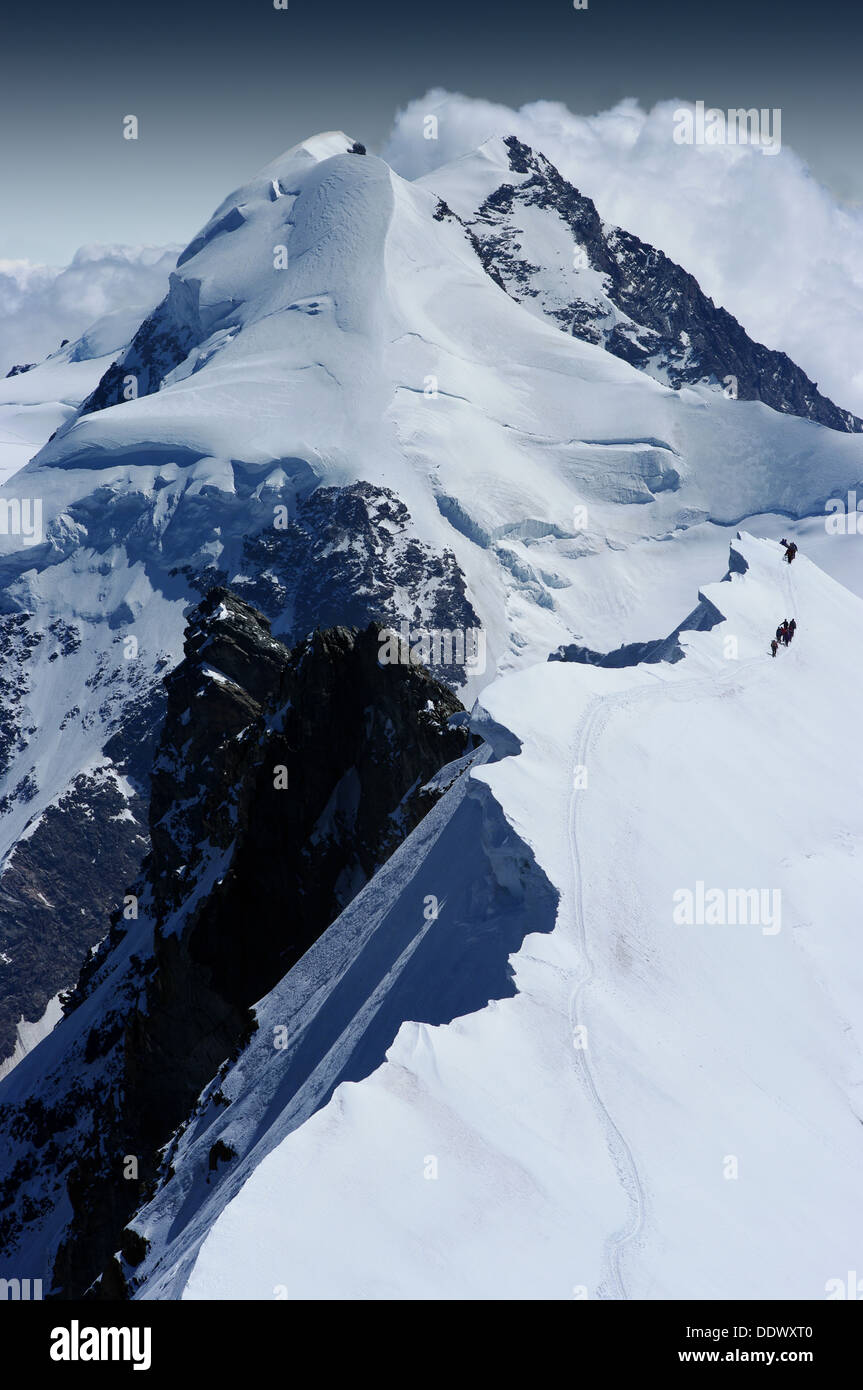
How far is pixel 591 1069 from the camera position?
28.0 metres

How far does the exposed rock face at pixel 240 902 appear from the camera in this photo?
64.9 m

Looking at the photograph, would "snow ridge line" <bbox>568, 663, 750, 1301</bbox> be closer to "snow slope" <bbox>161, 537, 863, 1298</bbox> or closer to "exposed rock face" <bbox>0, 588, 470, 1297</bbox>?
"snow slope" <bbox>161, 537, 863, 1298</bbox>

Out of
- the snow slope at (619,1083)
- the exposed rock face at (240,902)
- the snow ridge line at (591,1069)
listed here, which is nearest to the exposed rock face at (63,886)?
the exposed rock face at (240,902)

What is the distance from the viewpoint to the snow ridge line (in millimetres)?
23688

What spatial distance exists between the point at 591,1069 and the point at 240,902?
4232cm

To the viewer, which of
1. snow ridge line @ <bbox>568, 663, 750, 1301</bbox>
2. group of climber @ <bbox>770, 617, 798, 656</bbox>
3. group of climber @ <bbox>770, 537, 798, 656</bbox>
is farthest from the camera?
group of climber @ <bbox>770, 617, 798, 656</bbox>

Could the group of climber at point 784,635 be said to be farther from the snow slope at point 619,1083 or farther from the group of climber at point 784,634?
the snow slope at point 619,1083

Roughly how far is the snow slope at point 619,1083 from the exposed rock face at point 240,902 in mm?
18942

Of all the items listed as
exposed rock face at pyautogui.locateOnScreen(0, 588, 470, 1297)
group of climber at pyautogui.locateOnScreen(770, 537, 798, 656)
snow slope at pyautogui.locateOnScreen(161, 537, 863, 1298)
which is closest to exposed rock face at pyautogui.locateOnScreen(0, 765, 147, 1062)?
exposed rock face at pyautogui.locateOnScreen(0, 588, 470, 1297)

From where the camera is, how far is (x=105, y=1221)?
61812 mm

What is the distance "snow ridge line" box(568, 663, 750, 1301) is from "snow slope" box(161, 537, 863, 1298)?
6cm

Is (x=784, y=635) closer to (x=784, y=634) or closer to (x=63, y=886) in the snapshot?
(x=784, y=634)

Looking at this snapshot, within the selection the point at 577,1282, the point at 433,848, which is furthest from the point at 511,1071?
the point at 433,848

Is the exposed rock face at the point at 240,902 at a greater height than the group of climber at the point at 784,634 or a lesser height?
lesser
